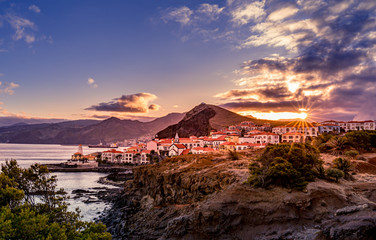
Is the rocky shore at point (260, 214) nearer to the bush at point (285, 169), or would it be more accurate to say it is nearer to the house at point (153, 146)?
the bush at point (285, 169)

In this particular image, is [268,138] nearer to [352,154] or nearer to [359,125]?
[352,154]

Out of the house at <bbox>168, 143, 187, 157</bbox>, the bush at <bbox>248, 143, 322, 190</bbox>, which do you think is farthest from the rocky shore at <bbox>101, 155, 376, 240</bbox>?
the house at <bbox>168, 143, 187, 157</bbox>

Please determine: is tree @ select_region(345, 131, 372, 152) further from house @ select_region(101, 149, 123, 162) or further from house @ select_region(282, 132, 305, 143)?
house @ select_region(101, 149, 123, 162)

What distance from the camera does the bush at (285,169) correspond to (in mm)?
23500

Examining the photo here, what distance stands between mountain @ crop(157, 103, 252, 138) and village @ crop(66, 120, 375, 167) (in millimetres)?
42620

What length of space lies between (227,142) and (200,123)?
307 feet

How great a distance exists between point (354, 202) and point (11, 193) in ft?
82.2

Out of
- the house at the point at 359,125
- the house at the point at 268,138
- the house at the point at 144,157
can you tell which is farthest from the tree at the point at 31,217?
Answer: the house at the point at 359,125

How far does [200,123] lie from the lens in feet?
553

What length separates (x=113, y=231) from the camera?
88.9 feet

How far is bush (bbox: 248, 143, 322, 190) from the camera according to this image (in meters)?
23.5

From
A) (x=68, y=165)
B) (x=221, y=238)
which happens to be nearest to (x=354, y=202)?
(x=221, y=238)

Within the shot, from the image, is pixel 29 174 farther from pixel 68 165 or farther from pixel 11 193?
pixel 68 165

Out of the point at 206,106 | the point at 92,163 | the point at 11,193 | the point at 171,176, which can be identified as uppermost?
the point at 206,106
